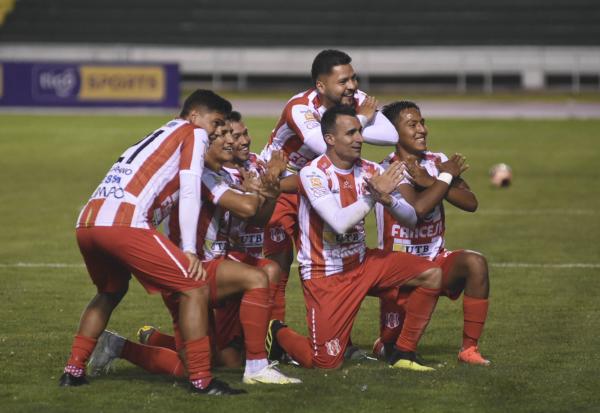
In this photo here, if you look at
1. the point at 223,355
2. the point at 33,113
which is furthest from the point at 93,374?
the point at 33,113

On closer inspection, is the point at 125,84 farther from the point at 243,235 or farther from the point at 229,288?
the point at 229,288

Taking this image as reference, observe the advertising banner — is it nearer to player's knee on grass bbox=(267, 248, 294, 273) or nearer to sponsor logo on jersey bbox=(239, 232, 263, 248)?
player's knee on grass bbox=(267, 248, 294, 273)

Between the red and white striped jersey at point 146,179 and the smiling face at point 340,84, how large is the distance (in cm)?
193

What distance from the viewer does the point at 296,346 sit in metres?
8.45

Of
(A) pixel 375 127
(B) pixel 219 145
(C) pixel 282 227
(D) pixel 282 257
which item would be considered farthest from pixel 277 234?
(B) pixel 219 145

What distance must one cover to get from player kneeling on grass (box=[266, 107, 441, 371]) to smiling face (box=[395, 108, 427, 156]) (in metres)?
0.52

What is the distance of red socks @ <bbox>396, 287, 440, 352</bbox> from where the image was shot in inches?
328

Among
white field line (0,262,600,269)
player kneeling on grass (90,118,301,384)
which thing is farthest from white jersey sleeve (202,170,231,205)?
white field line (0,262,600,269)

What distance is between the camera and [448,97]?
42938mm

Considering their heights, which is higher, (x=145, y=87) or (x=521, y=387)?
(x=145, y=87)

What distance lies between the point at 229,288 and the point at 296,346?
0.96 metres

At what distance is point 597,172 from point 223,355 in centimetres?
1675

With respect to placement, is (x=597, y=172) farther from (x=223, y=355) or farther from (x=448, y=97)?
(x=448, y=97)

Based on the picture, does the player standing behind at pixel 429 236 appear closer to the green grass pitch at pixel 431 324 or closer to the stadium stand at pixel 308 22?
the green grass pitch at pixel 431 324
